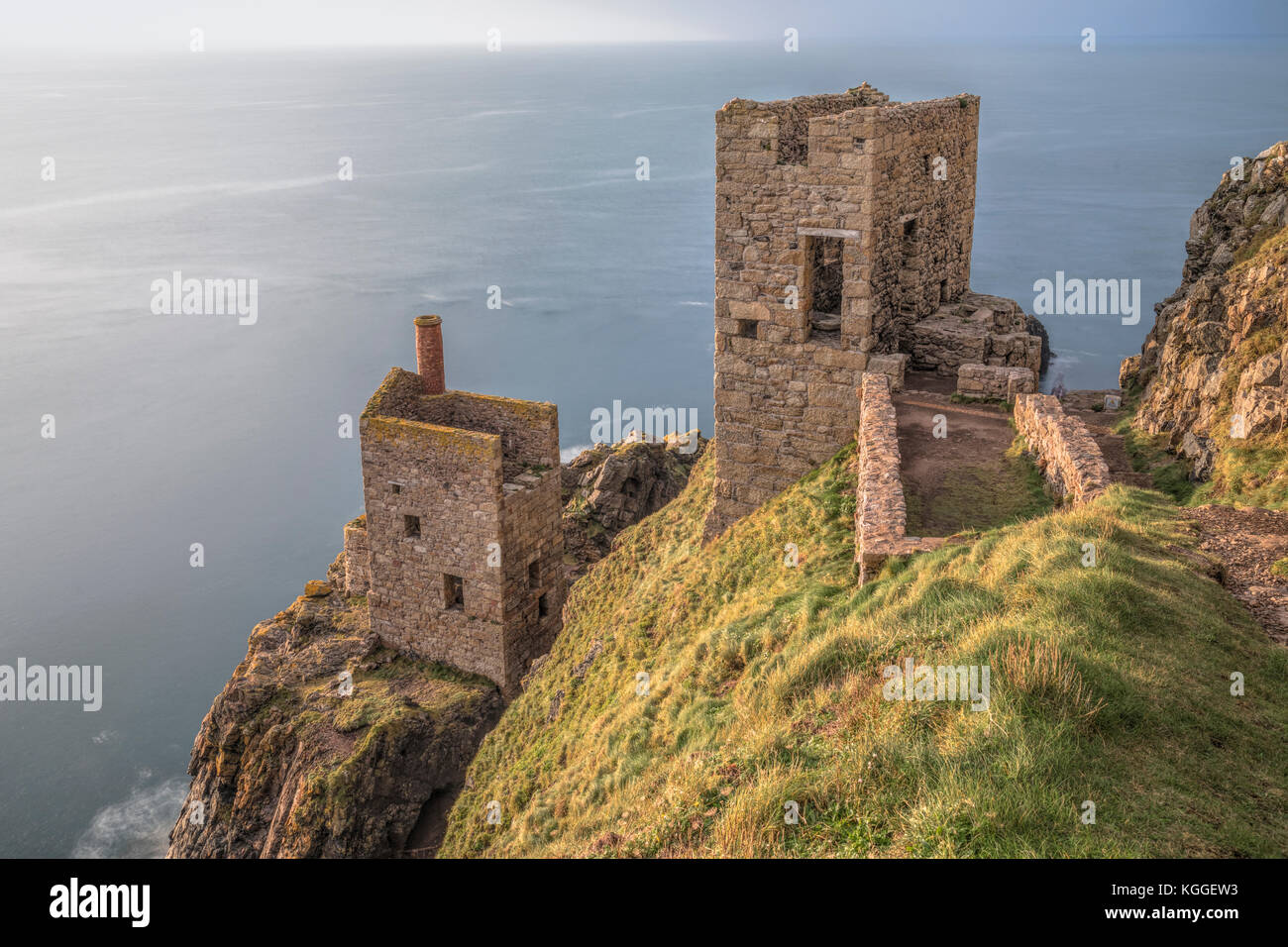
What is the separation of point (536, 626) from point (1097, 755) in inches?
674

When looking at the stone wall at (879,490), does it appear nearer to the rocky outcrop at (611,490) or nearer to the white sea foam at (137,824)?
the rocky outcrop at (611,490)

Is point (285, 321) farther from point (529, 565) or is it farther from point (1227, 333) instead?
point (1227, 333)

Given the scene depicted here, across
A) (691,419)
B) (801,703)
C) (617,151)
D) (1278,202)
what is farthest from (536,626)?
(617,151)

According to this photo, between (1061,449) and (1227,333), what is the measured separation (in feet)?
20.1

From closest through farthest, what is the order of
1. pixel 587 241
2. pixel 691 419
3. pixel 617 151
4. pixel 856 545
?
pixel 856 545
pixel 691 419
pixel 587 241
pixel 617 151

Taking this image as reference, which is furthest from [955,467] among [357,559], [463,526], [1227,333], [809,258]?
[357,559]

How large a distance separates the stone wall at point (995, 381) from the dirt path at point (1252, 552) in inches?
172

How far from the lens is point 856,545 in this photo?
1197 cm

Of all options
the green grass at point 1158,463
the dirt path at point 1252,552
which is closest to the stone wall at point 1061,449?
the dirt path at point 1252,552

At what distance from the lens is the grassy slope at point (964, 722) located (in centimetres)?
589

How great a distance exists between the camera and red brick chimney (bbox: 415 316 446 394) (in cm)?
2347

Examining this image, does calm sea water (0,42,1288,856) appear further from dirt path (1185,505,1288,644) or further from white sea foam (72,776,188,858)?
dirt path (1185,505,1288,644)

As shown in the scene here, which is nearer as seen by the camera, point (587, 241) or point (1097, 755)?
point (1097, 755)
